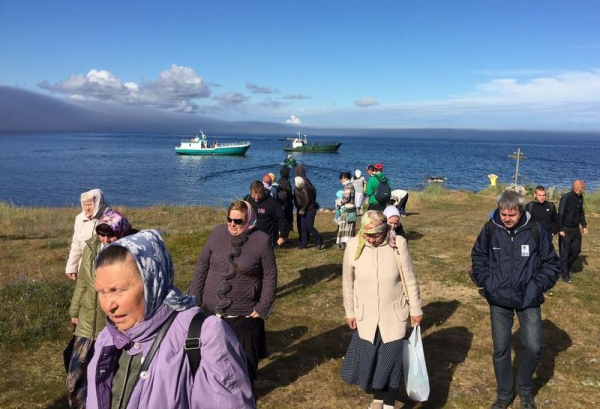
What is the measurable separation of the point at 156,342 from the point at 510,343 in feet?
12.6

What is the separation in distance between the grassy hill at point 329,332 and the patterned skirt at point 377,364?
2.29ft

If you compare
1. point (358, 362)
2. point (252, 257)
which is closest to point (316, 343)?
point (358, 362)

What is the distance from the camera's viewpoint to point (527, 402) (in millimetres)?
4746

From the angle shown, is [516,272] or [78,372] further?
[516,272]

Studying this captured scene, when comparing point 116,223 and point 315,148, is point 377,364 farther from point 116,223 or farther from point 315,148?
point 315,148

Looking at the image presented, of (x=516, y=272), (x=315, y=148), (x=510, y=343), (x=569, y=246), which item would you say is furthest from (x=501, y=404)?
(x=315, y=148)

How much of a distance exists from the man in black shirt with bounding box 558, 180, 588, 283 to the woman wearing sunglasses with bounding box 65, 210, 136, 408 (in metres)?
7.82

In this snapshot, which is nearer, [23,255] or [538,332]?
[538,332]

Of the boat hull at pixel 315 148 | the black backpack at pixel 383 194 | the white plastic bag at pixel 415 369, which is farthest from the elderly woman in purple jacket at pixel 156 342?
the boat hull at pixel 315 148

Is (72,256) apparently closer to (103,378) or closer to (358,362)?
(358,362)

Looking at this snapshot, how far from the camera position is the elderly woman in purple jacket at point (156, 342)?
1.86m

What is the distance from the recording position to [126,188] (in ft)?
163

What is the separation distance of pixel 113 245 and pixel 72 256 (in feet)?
12.5

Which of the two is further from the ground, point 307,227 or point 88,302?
point 88,302
